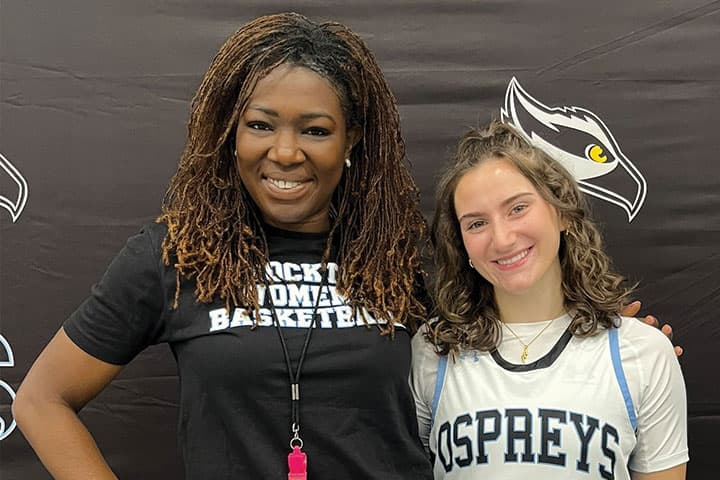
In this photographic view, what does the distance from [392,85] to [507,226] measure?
0.58 meters

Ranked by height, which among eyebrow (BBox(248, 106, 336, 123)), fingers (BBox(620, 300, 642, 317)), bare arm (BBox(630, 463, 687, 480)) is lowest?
bare arm (BBox(630, 463, 687, 480))

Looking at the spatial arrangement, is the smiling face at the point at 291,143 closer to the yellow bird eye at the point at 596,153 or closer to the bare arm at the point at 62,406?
the bare arm at the point at 62,406

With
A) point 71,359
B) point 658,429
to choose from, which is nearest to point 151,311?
point 71,359

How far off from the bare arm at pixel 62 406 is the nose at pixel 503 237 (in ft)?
2.18

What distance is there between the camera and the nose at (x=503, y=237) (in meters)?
1.31

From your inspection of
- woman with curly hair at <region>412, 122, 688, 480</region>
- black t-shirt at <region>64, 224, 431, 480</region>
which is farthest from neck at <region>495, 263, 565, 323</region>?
black t-shirt at <region>64, 224, 431, 480</region>

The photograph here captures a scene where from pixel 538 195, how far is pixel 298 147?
44cm

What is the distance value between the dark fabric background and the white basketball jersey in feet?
1.66

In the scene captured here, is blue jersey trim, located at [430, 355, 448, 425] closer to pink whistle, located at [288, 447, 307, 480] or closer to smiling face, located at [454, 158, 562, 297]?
smiling face, located at [454, 158, 562, 297]

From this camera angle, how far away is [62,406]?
1.24 m

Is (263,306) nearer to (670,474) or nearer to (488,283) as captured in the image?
(488,283)

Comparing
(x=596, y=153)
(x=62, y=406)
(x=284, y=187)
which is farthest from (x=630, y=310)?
(x=62, y=406)

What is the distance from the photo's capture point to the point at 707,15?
1.76m

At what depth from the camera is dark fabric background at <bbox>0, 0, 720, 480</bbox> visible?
1741mm
